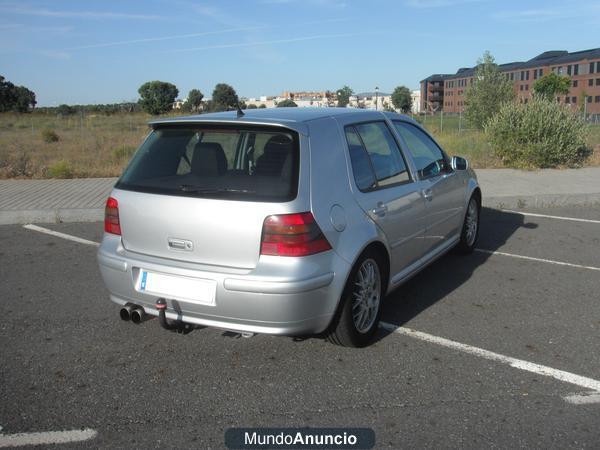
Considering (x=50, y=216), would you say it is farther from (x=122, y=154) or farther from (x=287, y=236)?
(x=122, y=154)

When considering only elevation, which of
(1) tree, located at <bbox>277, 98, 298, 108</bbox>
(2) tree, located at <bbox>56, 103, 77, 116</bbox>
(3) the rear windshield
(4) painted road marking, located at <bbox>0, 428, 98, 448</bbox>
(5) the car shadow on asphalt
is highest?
(2) tree, located at <bbox>56, 103, 77, 116</bbox>

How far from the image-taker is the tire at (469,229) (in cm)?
621

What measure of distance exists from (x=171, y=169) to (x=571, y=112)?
12858 millimetres

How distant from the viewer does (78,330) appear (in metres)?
4.28

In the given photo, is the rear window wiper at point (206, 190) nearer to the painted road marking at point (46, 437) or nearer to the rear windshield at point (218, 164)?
the rear windshield at point (218, 164)

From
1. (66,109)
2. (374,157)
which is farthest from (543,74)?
(374,157)

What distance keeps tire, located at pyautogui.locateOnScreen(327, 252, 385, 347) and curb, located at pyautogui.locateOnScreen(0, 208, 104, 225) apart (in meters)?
5.50

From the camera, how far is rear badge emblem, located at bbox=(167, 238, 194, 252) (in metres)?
3.42

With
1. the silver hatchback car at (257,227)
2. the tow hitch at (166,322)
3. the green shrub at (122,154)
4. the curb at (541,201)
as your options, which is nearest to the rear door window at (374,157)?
the silver hatchback car at (257,227)

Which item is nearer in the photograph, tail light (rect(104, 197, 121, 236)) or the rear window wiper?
the rear window wiper

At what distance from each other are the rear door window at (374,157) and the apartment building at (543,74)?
2547 inches

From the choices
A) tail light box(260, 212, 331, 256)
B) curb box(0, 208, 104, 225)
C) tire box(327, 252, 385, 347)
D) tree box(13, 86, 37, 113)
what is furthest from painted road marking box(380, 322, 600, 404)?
tree box(13, 86, 37, 113)

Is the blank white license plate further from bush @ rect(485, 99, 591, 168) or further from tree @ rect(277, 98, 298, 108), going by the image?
bush @ rect(485, 99, 591, 168)

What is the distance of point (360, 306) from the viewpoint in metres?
3.87
